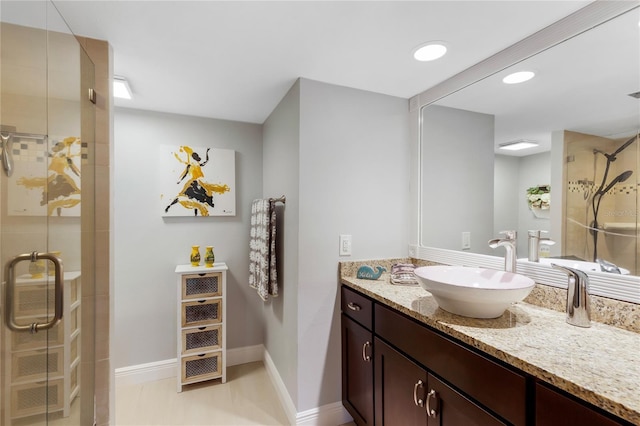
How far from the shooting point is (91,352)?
1.48 m

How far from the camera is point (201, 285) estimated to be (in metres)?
2.38

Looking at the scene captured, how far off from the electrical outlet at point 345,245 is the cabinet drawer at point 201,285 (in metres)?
1.12

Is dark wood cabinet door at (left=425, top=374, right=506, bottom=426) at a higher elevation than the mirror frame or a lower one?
lower

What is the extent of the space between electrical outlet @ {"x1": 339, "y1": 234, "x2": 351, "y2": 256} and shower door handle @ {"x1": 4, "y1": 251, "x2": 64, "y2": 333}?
1.40m

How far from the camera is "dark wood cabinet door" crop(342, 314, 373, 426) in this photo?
5.29ft

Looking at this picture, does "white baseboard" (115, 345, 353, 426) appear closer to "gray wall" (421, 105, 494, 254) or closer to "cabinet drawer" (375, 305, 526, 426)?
"cabinet drawer" (375, 305, 526, 426)

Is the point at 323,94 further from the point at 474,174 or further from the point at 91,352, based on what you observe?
the point at 91,352

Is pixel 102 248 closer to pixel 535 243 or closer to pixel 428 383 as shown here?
pixel 428 383

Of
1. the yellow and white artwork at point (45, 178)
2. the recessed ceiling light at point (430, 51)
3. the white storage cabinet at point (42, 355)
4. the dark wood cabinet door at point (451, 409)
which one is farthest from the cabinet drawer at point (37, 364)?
the recessed ceiling light at point (430, 51)

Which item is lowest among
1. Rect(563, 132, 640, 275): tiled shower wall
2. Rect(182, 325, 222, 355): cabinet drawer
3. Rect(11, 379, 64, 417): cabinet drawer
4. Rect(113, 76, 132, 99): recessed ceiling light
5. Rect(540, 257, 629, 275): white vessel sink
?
Rect(182, 325, 222, 355): cabinet drawer

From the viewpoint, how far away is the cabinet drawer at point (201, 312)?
2305 millimetres

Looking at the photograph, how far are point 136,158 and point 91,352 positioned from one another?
149 cm


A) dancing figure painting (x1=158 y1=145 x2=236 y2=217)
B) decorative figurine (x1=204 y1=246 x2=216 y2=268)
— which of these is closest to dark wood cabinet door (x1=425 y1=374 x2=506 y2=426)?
decorative figurine (x1=204 y1=246 x2=216 y2=268)

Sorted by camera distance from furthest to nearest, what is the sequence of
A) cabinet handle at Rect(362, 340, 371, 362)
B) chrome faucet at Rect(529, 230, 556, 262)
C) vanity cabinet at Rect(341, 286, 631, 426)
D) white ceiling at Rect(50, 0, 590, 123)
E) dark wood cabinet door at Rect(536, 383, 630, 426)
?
cabinet handle at Rect(362, 340, 371, 362)
chrome faucet at Rect(529, 230, 556, 262)
white ceiling at Rect(50, 0, 590, 123)
vanity cabinet at Rect(341, 286, 631, 426)
dark wood cabinet door at Rect(536, 383, 630, 426)
